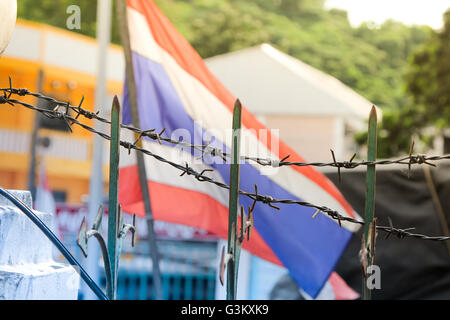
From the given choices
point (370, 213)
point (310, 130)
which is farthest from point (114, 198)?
point (310, 130)

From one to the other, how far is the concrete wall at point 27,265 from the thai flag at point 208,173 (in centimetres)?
198

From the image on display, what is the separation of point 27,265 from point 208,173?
2262 millimetres

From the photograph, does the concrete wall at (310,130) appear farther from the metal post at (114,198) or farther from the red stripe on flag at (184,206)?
the metal post at (114,198)

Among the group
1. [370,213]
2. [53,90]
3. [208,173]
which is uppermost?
[53,90]

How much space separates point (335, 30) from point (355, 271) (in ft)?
154

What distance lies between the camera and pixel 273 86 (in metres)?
18.6

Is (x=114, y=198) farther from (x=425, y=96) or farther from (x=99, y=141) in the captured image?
(x=425, y=96)

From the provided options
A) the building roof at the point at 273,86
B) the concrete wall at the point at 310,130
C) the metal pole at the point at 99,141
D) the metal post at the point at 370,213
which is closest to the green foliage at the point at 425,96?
the building roof at the point at 273,86

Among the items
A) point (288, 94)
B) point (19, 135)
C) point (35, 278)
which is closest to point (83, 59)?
point (19, 135)

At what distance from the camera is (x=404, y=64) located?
160 feet

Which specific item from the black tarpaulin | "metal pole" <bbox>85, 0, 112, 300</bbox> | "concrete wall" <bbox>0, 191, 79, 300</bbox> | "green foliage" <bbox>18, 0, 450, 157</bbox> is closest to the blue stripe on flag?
the black tarpaulin

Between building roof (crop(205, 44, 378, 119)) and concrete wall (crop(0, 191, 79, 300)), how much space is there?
15.9 m

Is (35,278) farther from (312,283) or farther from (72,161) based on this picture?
(72,161)
